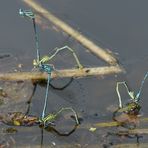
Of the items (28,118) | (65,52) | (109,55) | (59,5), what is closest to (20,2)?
(59,5)

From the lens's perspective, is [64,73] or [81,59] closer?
[64,73]

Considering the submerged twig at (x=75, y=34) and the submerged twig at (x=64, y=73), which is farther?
the submerged twig at (x=75, y=34)

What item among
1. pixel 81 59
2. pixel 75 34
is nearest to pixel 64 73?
pixel 81 59

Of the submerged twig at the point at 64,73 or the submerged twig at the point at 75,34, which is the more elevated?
the submerged twig at the point at 75,34

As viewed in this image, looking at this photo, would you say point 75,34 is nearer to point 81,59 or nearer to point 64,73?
point 81,59

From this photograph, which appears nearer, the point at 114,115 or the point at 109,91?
the point at 114,115

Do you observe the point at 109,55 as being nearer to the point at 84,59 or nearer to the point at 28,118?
the point at 84,59
